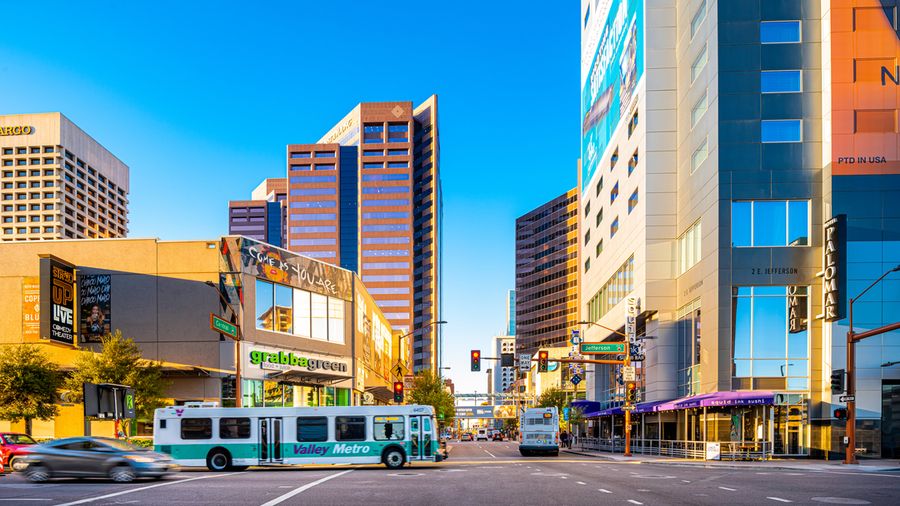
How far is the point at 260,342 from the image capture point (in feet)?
170

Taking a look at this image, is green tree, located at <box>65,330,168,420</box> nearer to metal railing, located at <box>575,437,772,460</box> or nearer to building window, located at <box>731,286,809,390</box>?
metal railing, located at <box>575,437,772,460</box>

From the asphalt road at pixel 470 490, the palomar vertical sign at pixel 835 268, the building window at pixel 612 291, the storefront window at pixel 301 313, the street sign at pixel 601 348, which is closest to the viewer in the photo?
the asphalt road at pixel 470 490

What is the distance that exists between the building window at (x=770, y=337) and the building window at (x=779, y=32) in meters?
14.3

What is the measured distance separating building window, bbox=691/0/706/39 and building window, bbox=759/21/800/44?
181 inches

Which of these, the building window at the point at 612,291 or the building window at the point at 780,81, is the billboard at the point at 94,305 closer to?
the building window at the point at 612,291

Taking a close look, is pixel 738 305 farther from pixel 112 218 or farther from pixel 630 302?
pixel 112 218

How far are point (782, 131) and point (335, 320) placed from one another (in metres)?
33.2

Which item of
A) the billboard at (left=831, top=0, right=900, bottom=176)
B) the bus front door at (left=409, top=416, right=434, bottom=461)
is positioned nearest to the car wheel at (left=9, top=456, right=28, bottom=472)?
the bus front door at (left=409, top=416, right=434, bottom=461)

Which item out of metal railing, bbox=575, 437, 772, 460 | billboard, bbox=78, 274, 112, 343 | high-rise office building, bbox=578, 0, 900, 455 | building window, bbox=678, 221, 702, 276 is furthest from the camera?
building window, bbox=678, 221, 702, 276

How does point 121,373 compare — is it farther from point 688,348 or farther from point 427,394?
point 427,394

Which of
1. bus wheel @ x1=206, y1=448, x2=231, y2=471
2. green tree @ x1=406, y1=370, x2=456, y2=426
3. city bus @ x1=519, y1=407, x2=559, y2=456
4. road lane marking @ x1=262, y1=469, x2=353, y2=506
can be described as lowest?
green tree @ x1=406, y1=370, x2=456, y2=426

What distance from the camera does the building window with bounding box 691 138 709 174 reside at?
50.0 meters

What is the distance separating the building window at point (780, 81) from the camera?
1845 inches

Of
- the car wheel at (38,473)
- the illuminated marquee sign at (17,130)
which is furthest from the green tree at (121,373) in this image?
the illuminated marquee sign at (17,130)
